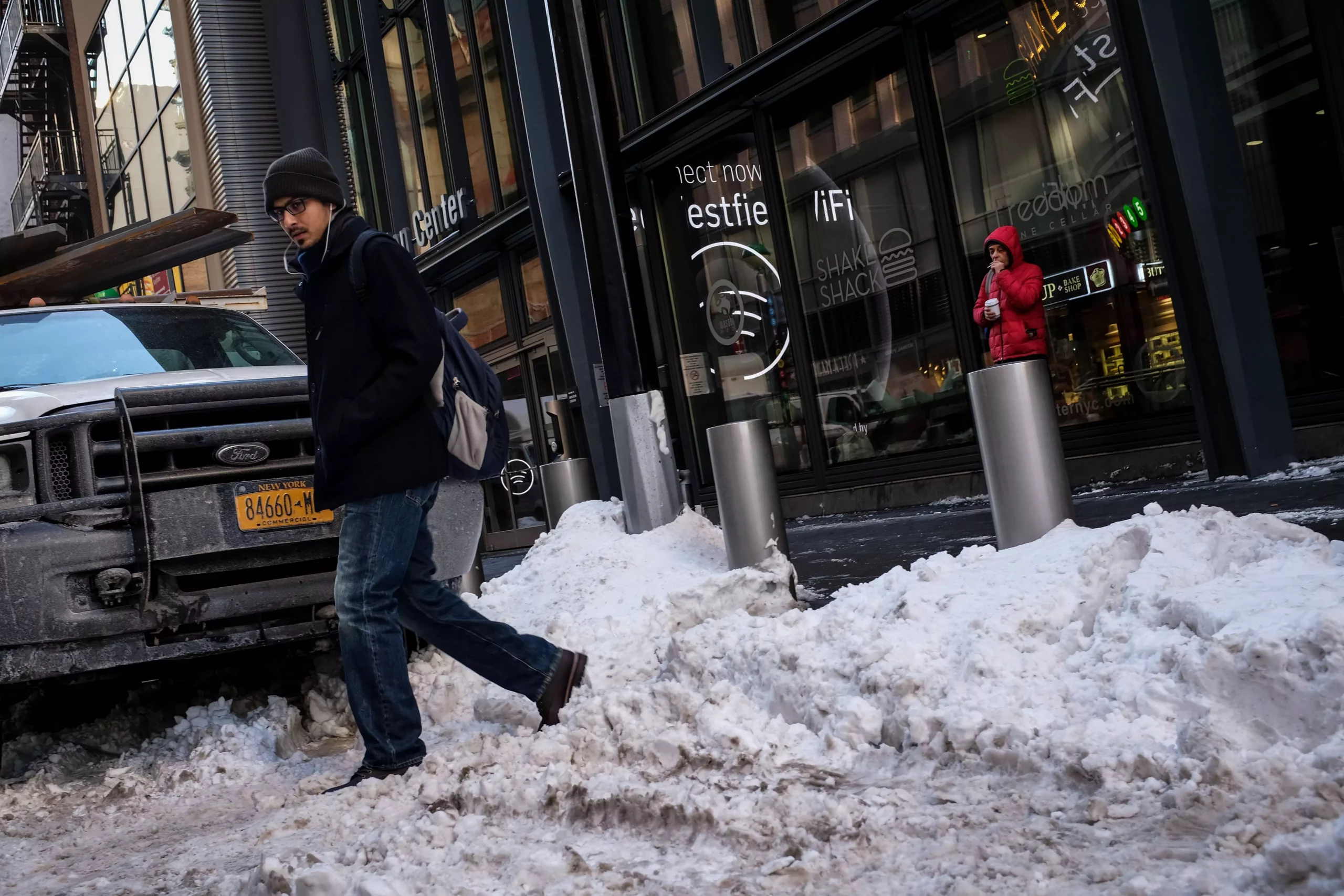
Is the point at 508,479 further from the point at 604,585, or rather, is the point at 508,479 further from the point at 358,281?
the point at 358,281

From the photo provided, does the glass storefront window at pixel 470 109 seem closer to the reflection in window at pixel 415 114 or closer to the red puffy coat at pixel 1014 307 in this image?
the reflection in window at pixel 415 114

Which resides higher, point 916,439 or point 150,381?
point 150,381

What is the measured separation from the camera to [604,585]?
6367mm

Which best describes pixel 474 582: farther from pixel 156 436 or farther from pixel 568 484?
pixel 156 436

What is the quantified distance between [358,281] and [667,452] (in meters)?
3.62

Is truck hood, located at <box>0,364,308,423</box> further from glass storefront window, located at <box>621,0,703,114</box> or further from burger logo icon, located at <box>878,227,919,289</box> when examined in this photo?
glass storefront window, located at <box>621,0,703,114</box>

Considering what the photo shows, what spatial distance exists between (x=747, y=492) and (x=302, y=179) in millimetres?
2992

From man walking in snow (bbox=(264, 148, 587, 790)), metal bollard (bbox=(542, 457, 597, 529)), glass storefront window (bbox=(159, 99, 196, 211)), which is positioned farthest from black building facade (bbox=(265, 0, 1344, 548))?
glass storefront window (bbox=(159, 99, 196, 211))

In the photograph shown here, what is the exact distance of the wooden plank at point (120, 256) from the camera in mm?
7062

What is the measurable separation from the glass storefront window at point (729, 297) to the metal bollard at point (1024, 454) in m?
6.42

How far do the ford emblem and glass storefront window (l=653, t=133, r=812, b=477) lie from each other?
763 cm

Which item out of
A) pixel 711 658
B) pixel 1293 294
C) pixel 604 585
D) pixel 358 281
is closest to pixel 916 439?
pixel 1293 294

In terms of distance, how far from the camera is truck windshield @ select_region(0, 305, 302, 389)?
5.64 m

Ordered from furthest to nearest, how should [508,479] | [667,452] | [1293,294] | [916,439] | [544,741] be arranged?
[508,479] < [916,439] < [1293,294] < [667,452] < [544,741]
